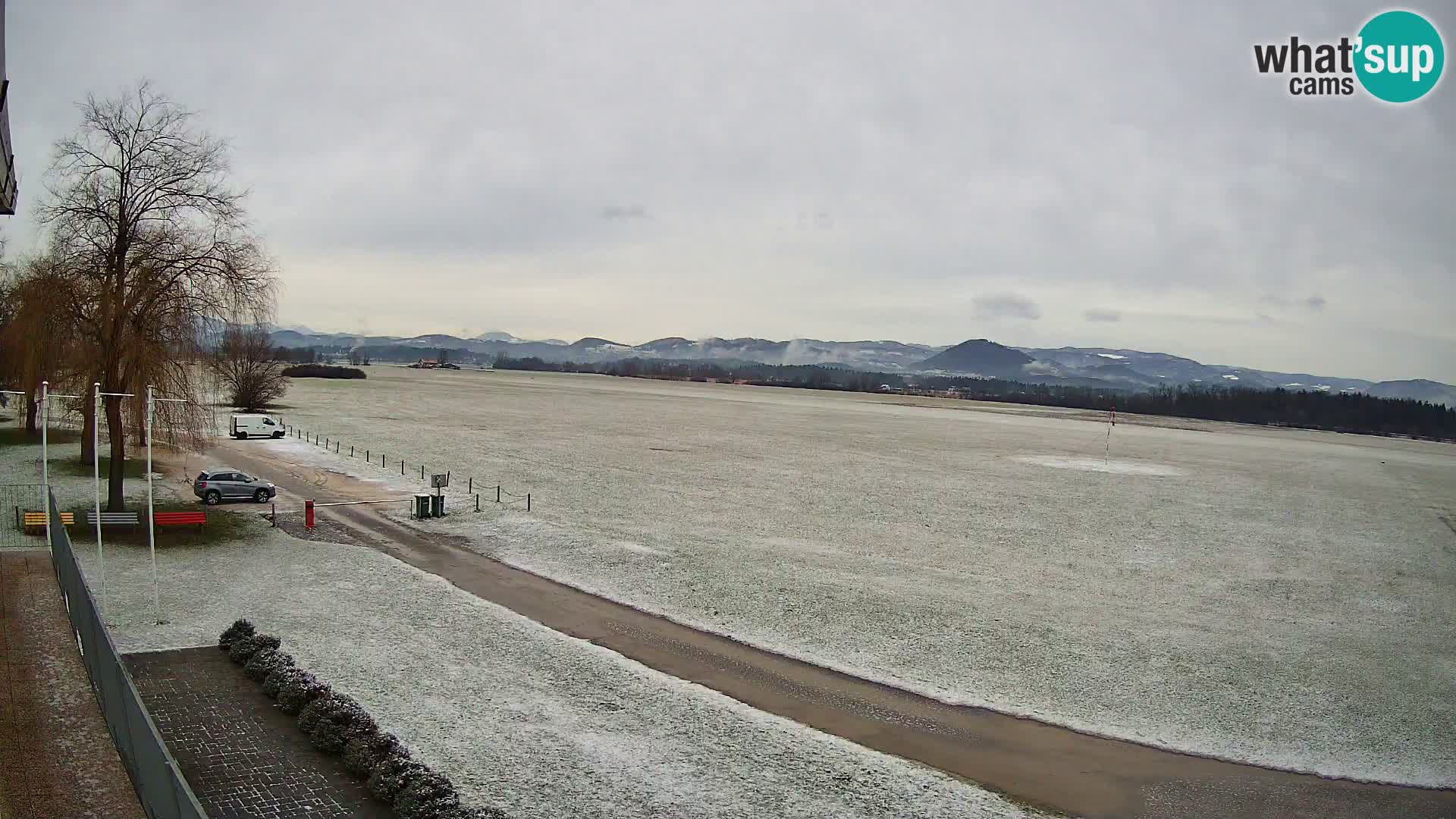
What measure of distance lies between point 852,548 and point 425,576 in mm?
14434

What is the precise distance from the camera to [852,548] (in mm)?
30578

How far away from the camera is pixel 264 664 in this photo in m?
15.7

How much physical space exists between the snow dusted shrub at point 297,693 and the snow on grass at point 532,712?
840 mm

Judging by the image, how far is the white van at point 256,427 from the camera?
55.3 meters

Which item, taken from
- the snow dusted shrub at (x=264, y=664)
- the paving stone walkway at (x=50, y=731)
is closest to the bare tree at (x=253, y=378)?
the paving stone walkway at (x=50, y=731)

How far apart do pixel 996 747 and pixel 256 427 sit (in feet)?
178

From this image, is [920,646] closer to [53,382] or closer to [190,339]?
[190,339]

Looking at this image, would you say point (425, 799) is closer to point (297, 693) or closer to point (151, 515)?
point (297, 693)

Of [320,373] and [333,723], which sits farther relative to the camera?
[320,373]

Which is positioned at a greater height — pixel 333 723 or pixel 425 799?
pixel 333 723

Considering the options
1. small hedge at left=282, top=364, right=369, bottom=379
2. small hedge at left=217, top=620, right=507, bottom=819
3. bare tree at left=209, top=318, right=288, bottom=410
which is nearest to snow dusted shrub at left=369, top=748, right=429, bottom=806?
small hedge at left=217, top=620, right=507, bottom=819

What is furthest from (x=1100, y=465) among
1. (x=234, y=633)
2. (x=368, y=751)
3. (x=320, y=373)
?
(x=320, y=373)

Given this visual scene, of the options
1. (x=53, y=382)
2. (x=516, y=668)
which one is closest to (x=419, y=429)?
(x=53, y=382)

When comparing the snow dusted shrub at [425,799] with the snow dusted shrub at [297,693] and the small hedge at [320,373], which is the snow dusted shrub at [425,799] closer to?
the snow dusted shrub at [297,693]
